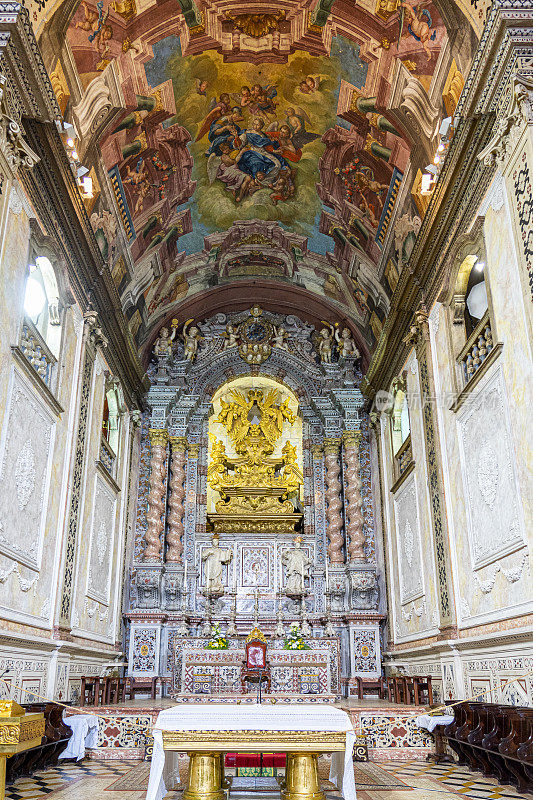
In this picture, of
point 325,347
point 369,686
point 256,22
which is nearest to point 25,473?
point 256,22

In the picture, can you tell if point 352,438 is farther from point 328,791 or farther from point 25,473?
point 328,791

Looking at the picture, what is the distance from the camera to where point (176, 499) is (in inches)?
666

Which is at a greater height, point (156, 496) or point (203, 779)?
point (156, 496)

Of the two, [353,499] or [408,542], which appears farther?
[353,499]

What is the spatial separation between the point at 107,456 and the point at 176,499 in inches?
124

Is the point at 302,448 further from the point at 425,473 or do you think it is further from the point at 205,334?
the point at 425,473

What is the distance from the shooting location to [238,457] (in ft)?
58.2

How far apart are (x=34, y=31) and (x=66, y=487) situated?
20.5 feet

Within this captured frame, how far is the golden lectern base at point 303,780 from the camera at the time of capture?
5.81m

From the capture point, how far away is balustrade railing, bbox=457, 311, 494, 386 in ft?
30.0

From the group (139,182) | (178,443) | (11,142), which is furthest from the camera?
(178,443)

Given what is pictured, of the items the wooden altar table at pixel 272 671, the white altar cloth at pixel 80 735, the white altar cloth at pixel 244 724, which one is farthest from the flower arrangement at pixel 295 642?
the white altar cloth at pixel 244 724

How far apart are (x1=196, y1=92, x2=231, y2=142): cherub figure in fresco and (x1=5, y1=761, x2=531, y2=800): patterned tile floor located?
10.7 metres

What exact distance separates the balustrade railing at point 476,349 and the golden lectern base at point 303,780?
527cm
